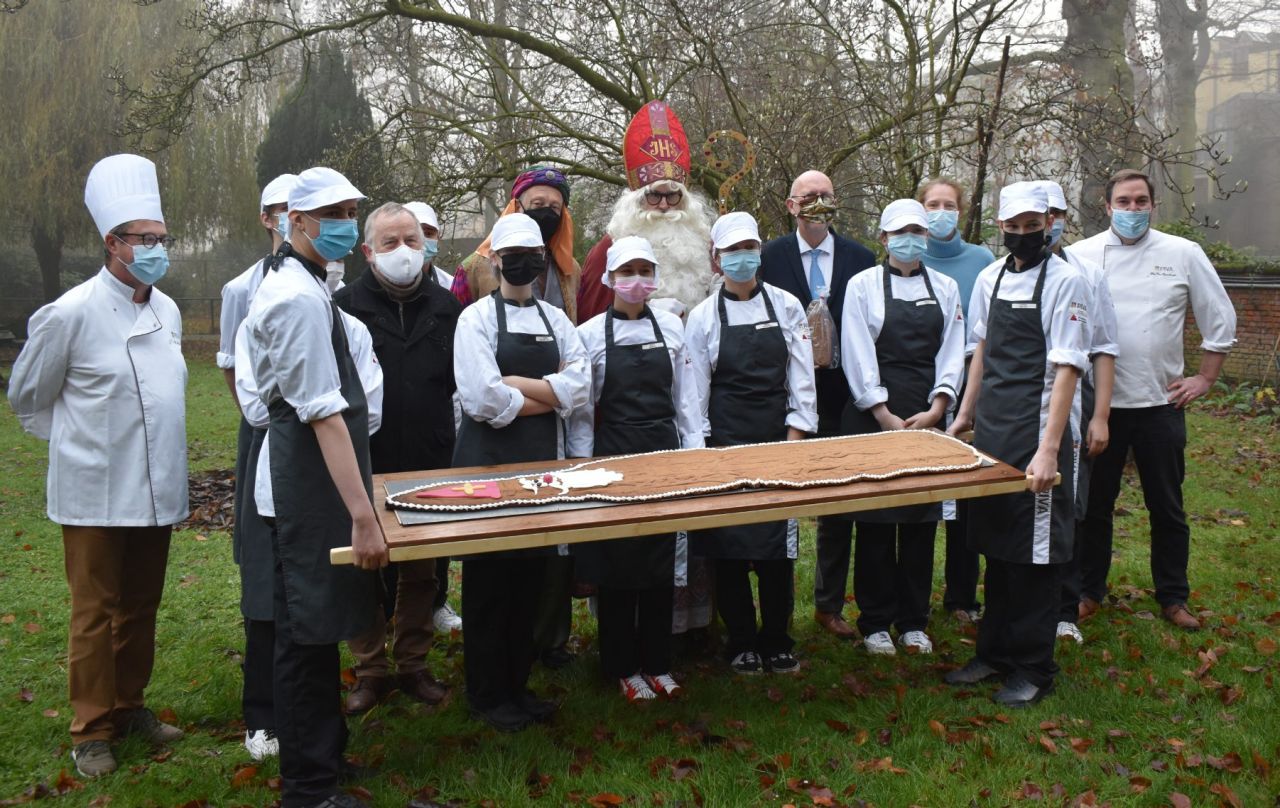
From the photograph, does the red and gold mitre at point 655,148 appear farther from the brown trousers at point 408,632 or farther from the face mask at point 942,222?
the brown trousers at point 408,632

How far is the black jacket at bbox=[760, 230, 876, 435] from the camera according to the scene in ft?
17.9

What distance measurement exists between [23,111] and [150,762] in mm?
20687

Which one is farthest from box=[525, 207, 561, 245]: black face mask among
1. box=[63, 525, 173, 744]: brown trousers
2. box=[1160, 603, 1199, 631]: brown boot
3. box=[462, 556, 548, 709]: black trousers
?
box=[1160, 603, 1199, 631]: brown boot

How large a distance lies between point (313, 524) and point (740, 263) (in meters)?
2.28

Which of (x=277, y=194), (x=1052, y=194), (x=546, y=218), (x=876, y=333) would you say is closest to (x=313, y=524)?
(x=277, y=194)

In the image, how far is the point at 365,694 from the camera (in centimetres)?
469

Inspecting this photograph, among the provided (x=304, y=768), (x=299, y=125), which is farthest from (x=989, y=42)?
(x=299, y=125)

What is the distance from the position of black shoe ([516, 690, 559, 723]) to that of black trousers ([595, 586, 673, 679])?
1.20ft

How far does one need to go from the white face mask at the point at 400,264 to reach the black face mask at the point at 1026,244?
252cm

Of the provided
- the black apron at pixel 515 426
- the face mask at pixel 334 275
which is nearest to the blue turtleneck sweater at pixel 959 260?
the black apron at pixel 515 426

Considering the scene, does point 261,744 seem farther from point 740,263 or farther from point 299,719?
point 740,263

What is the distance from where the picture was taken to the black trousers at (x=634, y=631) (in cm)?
464

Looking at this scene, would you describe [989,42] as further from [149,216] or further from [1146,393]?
[149,216]

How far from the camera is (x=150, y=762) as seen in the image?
4125 millimetres
